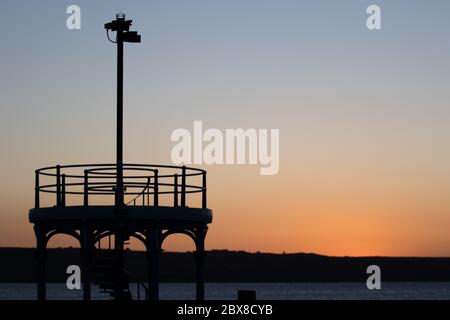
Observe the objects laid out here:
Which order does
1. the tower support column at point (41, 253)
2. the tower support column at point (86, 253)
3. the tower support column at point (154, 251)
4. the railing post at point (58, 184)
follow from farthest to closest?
the tower support column at point (41, 253) < the railing post at point (58, 184) < the tower support column at point (154, 251) < the tower support column at point (86, 253)

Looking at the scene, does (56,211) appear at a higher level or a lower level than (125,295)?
higher

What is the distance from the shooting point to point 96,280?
3203 cm

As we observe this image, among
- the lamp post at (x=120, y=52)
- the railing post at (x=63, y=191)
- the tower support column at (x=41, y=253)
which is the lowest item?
the tower support column at (x=41, y=253)

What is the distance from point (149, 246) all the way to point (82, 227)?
2.17 m

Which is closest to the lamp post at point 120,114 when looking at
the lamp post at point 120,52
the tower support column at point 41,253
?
the lamp post at point 120,52

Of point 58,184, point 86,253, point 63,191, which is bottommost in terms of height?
point 86,253

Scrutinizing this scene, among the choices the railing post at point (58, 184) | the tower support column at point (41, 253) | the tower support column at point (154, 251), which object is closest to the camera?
the tower support column at point (154, 251)

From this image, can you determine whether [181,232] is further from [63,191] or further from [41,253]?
[41,253]

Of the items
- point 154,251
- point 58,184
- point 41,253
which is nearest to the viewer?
point 154,251

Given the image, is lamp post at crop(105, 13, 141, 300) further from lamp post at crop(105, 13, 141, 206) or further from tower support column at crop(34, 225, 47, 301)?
tower support column at crop(34, 225, 47, 301)

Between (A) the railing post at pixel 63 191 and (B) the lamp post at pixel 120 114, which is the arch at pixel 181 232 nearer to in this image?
(B) the lamp post at pixel 120 114

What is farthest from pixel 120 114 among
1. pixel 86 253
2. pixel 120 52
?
pixel 86 253
